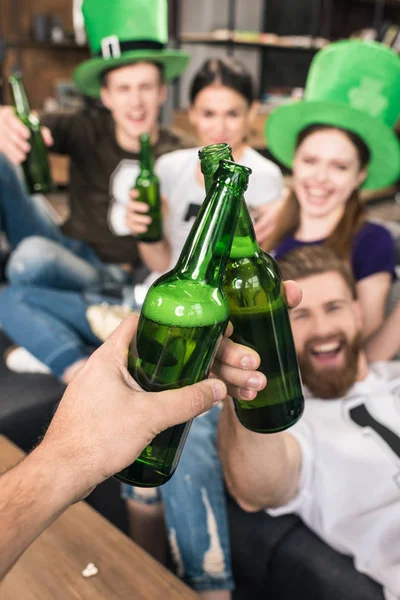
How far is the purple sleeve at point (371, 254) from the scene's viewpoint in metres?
1.46

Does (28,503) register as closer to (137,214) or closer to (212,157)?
(212,157)

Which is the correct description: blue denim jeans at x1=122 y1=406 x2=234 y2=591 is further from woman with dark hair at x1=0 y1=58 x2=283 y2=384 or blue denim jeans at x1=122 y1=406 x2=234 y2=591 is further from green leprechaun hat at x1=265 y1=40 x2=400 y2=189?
green leprechaun hat at x1=265 y1=40 x2=400 y2=189

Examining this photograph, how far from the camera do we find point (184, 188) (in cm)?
168

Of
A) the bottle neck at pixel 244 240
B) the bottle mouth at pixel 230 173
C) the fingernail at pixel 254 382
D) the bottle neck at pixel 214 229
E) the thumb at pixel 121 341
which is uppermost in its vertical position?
the bottle mouth at pixel 230 173

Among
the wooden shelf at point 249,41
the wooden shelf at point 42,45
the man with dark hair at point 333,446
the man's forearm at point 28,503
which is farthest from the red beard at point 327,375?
the wooden shelf at point 42,45

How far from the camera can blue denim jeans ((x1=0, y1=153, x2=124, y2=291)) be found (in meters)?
1.79

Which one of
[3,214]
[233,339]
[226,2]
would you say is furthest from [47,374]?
[226,2]

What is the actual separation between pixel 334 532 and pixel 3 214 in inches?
60.6

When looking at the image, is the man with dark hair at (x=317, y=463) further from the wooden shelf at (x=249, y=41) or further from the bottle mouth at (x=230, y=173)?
the wooden shelf at (x=249, y=41)

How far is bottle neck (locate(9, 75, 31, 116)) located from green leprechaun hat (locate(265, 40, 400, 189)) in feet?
2.29

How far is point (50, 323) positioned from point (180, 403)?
1149 millimetres

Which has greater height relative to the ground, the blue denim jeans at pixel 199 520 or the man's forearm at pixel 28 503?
the man's forearm at pixel 28 503

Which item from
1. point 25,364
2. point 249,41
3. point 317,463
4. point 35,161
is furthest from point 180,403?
point 249,41

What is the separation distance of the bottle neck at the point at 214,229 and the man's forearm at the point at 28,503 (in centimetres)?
23
